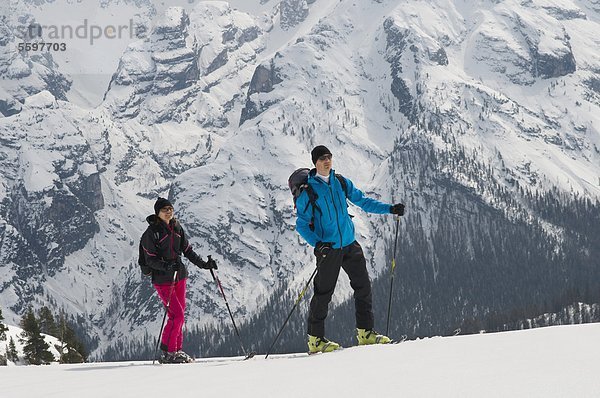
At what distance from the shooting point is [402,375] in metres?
7.05

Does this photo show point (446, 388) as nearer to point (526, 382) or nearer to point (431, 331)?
point (526, 382)

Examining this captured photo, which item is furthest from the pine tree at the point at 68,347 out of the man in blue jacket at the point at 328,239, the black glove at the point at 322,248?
the black glove at the point at 322,248

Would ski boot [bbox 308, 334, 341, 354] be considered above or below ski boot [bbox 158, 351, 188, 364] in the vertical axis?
above

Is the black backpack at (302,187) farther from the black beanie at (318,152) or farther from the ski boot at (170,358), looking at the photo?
the ski boot at (170,358)

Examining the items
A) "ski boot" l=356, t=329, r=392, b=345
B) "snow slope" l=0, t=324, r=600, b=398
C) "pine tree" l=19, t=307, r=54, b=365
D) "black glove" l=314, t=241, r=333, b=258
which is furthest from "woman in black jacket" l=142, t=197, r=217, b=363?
"pine tree" l=19, t=307, r=54, b=365

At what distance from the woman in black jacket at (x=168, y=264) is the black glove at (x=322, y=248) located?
2.92m

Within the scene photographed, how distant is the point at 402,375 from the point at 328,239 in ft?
13.4

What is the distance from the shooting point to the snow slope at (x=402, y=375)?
616cm

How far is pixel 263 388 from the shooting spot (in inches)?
279

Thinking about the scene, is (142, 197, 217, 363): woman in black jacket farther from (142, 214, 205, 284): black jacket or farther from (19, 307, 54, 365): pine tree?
(19, 307, 54, 365): pine tree

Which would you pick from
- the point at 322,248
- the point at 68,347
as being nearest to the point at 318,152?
the point at 322,248

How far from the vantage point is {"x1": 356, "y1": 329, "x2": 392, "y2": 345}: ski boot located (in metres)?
11.3

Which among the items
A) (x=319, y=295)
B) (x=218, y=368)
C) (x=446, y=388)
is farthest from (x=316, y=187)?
(x=446, y=388)

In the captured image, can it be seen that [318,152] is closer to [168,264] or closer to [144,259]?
[168,264]
